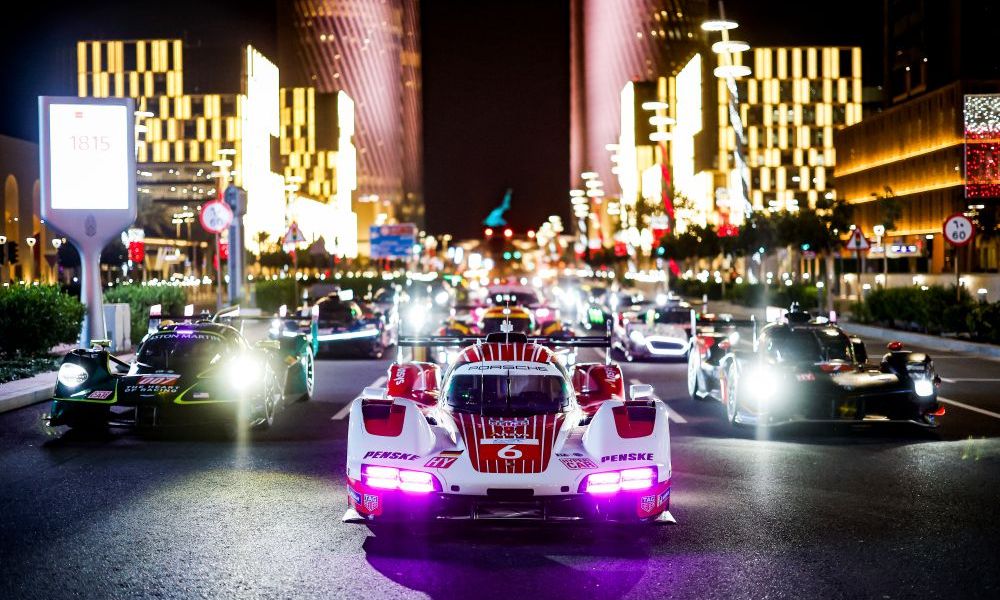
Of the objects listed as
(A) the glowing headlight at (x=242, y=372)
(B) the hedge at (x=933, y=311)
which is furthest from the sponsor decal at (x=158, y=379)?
(B) the hedge at (x=933, y=311)

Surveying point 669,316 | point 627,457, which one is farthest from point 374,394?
point 669,316

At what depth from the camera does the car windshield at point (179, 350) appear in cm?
1425

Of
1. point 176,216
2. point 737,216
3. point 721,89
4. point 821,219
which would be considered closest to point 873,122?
point 737,216

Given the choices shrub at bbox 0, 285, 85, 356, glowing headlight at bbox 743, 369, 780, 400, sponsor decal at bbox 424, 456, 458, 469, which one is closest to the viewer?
sponsor decal at bbox 424, 456, 458, 469

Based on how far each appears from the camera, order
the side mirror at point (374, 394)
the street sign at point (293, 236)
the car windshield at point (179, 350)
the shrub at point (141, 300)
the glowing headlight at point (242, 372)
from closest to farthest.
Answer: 1. the side mirror at point (374, 394)
2. the glowing headlight at point (242, 372)
3. the car windshield at point (179, 350)
4. the shrub at point (141, 300)
5. the street sign at point (293, 236)

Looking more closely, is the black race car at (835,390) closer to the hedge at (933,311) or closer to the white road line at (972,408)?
the white road line at (972,408)

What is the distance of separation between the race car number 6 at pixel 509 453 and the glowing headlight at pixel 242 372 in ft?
19.7

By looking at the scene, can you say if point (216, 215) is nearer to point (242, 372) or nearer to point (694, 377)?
point (694, 377)

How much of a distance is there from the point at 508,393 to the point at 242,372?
4.93 m

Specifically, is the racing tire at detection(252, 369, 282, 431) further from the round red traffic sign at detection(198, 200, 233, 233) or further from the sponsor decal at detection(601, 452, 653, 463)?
the round red traffic sign at detection(198, 200, 233, 233)

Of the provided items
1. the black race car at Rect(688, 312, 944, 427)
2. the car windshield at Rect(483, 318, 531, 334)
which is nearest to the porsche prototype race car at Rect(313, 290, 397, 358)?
the car windshield at Rect(483, 318, 531, 334)

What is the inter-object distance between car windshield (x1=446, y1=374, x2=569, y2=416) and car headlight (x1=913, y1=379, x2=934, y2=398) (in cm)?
525

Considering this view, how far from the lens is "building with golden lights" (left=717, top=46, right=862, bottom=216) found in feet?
455

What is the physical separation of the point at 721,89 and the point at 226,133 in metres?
57.5
